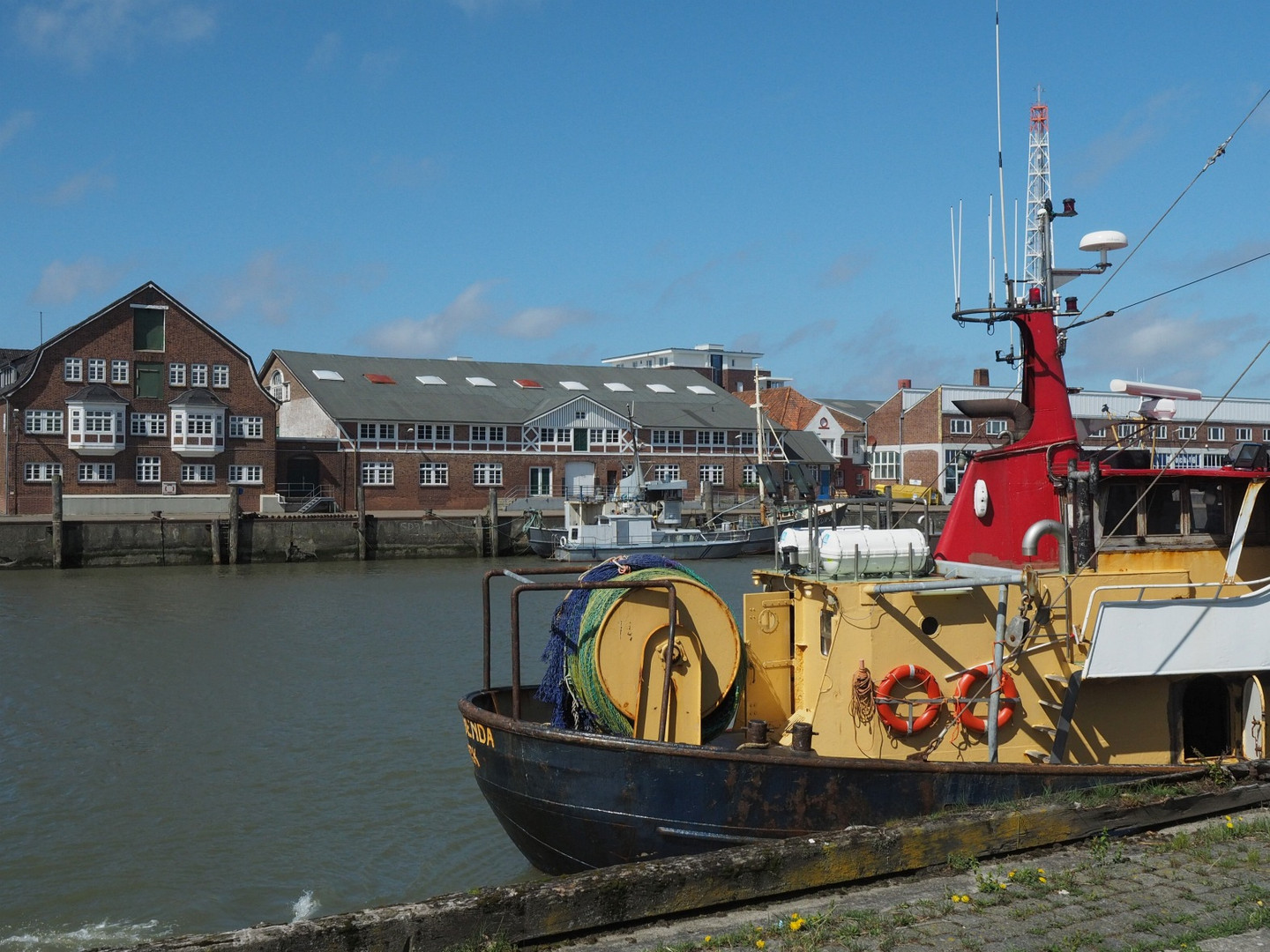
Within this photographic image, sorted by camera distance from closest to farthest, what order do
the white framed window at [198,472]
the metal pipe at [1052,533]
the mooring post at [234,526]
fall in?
the metal pipe at [1052,533] → the mooring post at [234,526] → the white framed window at [198,472]

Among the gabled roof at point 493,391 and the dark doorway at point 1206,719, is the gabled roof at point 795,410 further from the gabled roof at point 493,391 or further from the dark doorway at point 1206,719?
the dark doorway at point 1206,719

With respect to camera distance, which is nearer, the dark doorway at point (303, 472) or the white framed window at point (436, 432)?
the dark doorway at point (303, 472)

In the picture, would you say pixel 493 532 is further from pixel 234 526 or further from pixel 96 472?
pixel 96 472

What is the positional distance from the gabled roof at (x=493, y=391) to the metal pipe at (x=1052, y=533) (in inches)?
1960

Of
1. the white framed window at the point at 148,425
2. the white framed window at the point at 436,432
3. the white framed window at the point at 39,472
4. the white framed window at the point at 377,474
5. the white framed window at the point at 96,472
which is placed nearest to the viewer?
the white framed window at the point at 39,472

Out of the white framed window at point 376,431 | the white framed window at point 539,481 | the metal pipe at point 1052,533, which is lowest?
the metal pipe at point 1052,533

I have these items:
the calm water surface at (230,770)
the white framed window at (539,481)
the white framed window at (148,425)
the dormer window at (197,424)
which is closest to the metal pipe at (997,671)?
the calm water surface at (230,770)

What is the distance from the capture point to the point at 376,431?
6256cm

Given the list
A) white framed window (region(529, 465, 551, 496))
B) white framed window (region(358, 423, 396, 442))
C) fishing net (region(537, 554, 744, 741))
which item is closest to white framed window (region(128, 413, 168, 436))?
white framed window (region(358, 423, 396, 442))

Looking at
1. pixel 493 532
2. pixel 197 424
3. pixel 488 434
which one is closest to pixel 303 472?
pixel 197 424

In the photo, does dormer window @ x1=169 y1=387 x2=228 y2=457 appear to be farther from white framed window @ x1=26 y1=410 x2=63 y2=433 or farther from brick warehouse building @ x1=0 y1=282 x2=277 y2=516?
white framed window @ x1=26 y1=410 x2=63 y2=433

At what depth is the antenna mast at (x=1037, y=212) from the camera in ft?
42.2

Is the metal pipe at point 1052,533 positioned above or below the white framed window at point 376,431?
below

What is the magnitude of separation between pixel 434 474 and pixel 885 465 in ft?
95.5
